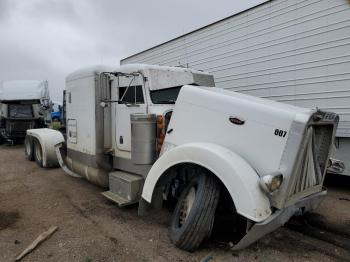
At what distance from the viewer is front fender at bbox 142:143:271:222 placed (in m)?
3.15

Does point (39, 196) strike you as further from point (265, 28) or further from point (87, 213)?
point (265, 28)

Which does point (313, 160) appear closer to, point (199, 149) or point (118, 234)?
point (199, 149)

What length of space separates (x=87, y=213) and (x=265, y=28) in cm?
542

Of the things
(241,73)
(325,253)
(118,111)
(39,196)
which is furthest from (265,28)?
(39,196)

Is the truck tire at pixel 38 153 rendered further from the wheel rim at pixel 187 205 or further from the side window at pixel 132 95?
the wheel rim at pixel 187 205

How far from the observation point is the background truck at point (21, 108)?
48.4ft

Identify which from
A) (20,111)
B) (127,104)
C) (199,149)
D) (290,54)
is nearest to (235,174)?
(199,149)

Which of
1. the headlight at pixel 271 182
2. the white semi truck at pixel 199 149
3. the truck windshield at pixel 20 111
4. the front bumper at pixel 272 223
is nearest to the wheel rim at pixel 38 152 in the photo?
the white semi truck at pixel 199 149

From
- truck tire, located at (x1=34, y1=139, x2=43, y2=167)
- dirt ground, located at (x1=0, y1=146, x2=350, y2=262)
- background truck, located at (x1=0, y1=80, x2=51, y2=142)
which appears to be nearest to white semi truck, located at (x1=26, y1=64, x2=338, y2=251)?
dirt ground, located at (x1=0, y1=146, x2=350, y2=262)

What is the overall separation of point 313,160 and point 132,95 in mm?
2764

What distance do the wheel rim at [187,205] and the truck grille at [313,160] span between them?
110cm

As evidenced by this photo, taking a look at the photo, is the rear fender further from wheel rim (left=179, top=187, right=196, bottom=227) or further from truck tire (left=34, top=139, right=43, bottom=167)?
wheel rim (left=179, top=187, right=196, bottom=227)

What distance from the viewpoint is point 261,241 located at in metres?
4.07

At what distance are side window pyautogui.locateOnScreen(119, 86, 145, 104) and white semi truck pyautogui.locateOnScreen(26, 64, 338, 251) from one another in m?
0.02
